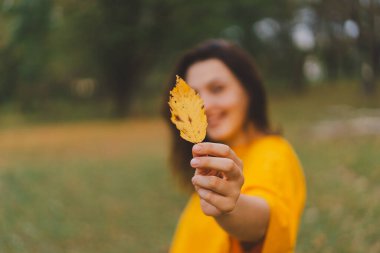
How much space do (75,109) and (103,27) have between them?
7057 mm

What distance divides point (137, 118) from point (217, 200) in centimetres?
1660

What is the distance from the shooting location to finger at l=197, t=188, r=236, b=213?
3.19ft

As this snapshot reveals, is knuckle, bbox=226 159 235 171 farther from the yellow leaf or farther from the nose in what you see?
Answer: the nose

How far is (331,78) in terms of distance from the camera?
104 feet

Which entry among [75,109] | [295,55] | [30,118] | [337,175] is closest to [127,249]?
[337,175]

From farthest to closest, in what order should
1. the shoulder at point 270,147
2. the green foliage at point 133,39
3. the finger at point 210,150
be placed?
the green foliage at point 133,39
the shoulder at point 270,147
the finger at point 210,150

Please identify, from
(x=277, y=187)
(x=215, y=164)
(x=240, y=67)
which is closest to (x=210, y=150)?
(x=215, y=164)

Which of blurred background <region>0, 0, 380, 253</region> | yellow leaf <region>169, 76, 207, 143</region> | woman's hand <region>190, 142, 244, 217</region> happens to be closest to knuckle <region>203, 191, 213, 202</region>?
woman's hand <region>190, 142, 244, 217</region>

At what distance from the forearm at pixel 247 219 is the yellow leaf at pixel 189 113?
0.27 metres

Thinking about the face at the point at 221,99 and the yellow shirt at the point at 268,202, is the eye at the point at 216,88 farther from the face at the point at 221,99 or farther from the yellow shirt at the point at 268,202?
the yellow shirt at the point at 268,202

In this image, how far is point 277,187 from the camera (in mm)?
1402

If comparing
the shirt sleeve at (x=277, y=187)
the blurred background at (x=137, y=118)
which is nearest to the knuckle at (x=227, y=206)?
the shirt sleeve at (x=277, y=187)

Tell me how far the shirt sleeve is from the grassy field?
64 cm

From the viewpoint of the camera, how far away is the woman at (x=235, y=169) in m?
0.98
